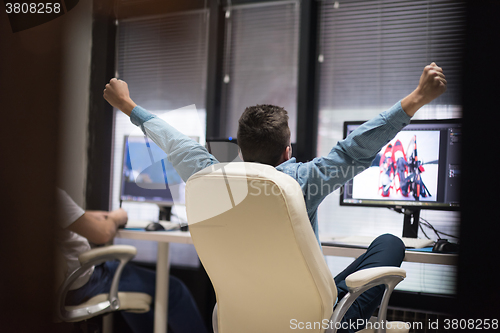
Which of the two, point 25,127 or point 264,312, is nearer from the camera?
point 264,312

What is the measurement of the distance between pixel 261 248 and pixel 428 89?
567 millimetres

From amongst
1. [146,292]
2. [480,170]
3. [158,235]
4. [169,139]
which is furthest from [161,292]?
[480,170]

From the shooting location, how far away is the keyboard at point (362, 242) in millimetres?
1476

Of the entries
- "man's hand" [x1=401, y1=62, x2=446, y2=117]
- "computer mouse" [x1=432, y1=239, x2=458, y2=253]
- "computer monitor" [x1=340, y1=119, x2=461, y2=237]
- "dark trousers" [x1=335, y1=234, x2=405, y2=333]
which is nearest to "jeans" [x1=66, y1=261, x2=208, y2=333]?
"dark trousers" [x1=335, y1=234, x2=405, y2=333]

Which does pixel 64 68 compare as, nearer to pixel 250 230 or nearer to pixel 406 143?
pixel 250 230

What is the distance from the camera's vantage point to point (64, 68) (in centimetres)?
155

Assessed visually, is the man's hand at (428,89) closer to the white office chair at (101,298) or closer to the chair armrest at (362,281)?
the chair armrest at (362,281)

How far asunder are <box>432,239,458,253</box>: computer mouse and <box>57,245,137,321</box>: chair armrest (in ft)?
4.01

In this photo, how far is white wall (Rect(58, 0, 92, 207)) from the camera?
152cm

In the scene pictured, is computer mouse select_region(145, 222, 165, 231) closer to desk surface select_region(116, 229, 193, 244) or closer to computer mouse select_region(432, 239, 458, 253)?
desk surface select_region(116, 229, 193, 244)

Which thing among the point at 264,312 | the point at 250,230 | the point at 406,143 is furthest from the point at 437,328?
the point at 250,230

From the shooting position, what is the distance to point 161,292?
1885 mm

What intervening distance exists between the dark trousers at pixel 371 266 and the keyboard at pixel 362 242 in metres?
0.29

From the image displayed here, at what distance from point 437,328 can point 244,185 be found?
172 cm
